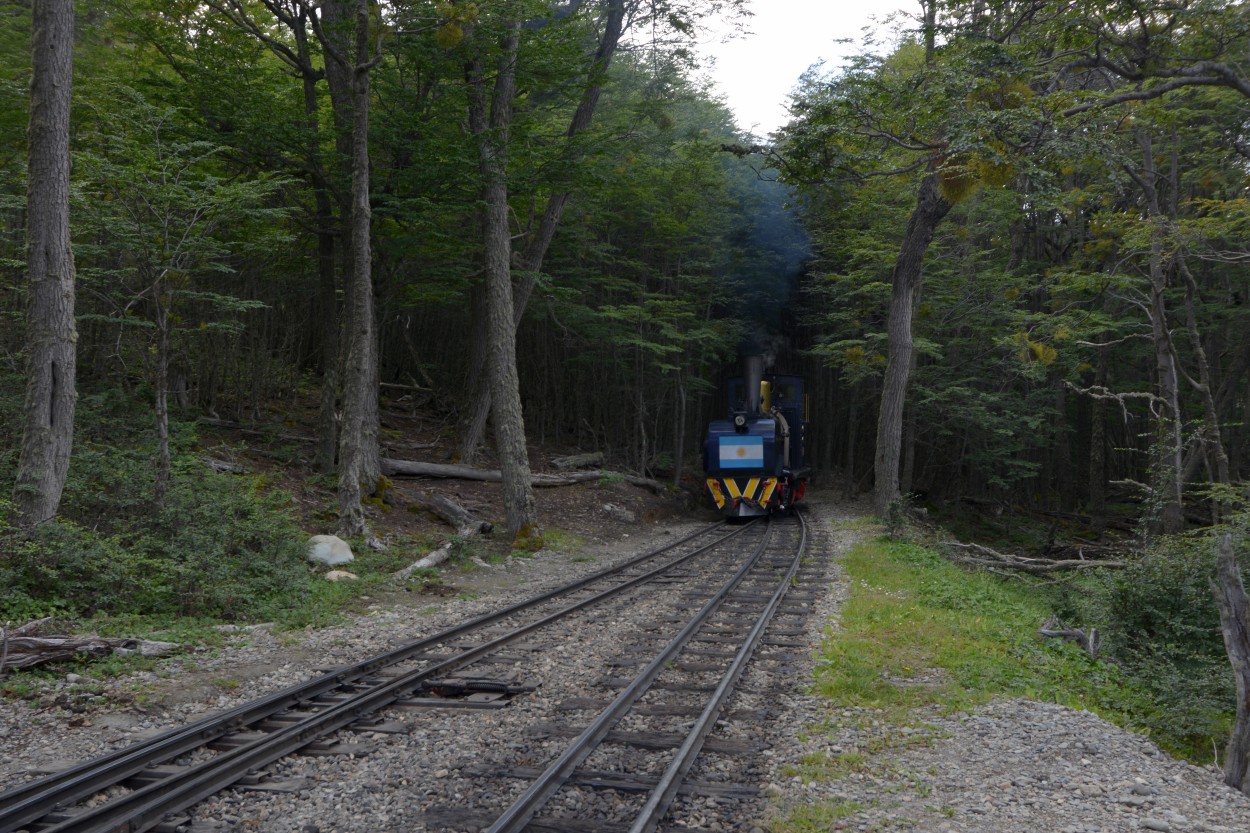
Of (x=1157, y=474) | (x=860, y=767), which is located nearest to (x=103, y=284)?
(x=860, y=767)

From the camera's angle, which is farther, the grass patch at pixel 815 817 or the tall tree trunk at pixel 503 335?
the tall tree trunk at pixel 503 335

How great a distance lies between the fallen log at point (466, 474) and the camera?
16469mm

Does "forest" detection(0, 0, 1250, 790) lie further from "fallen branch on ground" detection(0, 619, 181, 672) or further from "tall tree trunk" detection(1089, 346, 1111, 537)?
"fallen branch on ground" detection(0, 619, 181, 672)

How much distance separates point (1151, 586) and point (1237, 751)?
11.6 feet

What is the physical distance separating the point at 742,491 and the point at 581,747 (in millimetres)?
16510

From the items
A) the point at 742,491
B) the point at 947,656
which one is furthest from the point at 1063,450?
the point at 947,656

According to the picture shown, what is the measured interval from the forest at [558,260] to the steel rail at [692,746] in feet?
10.3

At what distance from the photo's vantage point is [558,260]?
864 inches

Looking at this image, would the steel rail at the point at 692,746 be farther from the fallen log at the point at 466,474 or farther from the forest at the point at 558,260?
the fallen log at the point at 466,474

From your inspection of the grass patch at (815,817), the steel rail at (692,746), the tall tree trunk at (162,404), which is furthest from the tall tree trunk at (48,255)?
the grass patch at (815,817)

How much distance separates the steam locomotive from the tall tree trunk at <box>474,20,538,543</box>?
7982 millimetres

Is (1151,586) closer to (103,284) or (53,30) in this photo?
(53,30)

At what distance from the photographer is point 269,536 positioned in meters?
9.60

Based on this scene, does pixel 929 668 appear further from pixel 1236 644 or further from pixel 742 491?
pixel 742 491
